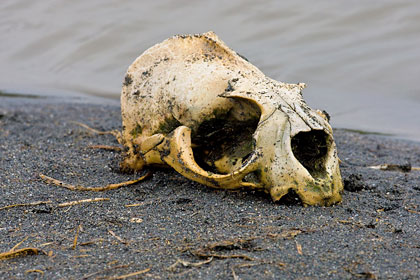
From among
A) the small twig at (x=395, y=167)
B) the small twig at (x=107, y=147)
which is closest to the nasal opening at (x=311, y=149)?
the small twig at (x=395, y=167)

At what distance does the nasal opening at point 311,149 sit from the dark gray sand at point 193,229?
299mm

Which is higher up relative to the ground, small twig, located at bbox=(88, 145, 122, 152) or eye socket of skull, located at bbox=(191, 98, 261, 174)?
eye socket of skull, located at bbox=(191, 98, 261, 174)

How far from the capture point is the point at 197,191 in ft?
13.8

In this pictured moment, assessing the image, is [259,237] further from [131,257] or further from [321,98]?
[321,98]

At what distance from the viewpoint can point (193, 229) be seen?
3.57 meters

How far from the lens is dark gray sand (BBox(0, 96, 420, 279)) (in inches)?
120

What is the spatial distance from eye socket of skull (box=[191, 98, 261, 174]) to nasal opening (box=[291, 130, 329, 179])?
33 centimetres

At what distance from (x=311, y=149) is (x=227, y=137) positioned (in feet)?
2.28

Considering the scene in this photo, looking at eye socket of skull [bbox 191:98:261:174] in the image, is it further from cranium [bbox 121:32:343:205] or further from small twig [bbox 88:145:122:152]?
small twig [bbox 88:145:122:152]

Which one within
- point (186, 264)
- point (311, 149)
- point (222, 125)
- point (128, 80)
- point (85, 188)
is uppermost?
point (128, 80)

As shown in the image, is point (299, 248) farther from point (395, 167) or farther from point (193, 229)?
point (395, 167)

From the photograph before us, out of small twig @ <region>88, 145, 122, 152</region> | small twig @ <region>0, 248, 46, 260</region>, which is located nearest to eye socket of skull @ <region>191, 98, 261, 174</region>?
small twig @ <region>88, 145, 122, 152</region>

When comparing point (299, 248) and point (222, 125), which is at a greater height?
point (222, 125)

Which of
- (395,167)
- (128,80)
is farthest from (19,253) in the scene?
(395,167)
